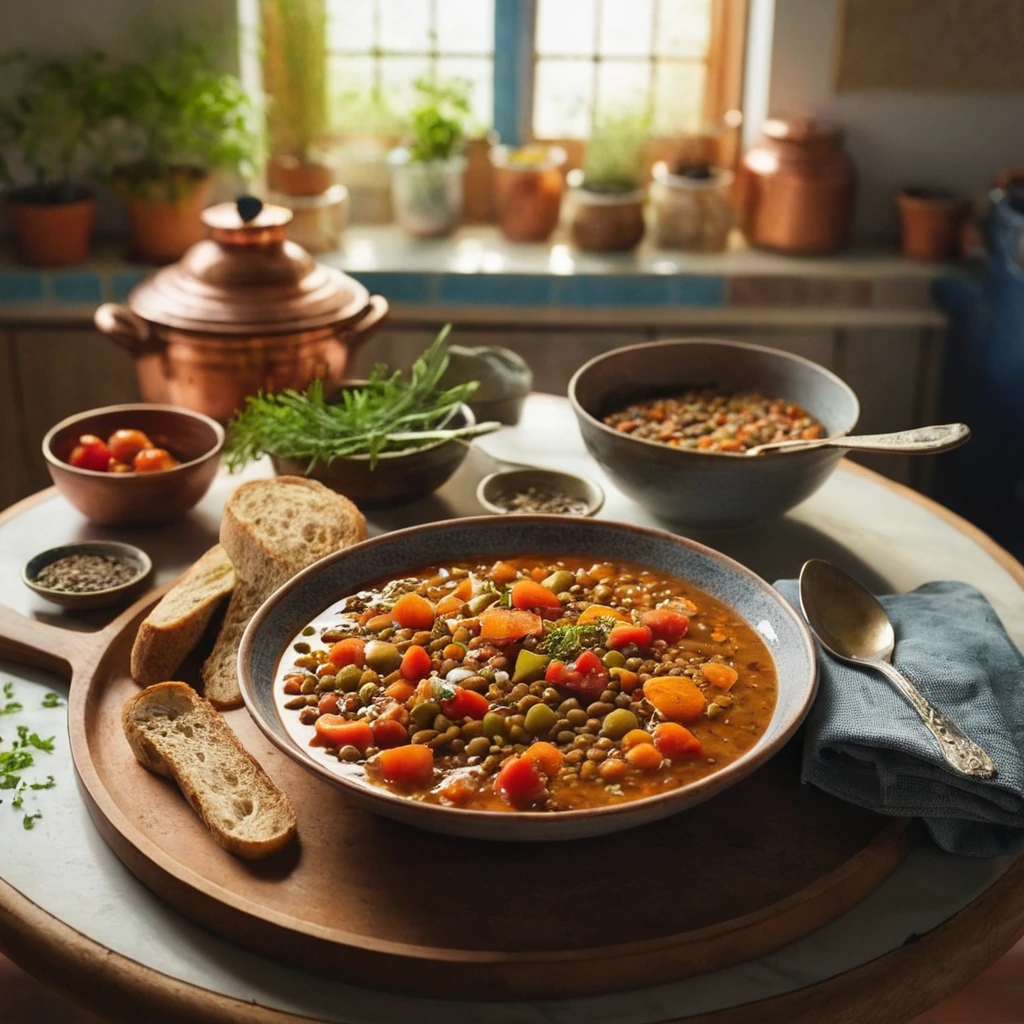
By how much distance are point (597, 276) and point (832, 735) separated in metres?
2.61

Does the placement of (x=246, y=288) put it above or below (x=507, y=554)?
above

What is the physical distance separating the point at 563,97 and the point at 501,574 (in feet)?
9.51

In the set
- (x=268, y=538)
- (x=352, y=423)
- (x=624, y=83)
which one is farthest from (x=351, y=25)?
(x=268, y=538)

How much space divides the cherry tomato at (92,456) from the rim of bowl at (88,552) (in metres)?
0.16

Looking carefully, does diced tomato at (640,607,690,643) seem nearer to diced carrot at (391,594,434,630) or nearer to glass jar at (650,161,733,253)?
diced carrot at (391,594,434,630)

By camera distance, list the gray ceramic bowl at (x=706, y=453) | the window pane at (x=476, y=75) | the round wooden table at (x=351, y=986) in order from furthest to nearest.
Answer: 1. the window pane at (x=476, y=75)
2. the gray ceramic bowl at (x=706, y=453)
3. the round wooden table at (x=351, y=986)

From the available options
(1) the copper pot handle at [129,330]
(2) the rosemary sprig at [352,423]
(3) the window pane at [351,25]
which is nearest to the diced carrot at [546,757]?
(2) the rosemary sprig at [352,423]

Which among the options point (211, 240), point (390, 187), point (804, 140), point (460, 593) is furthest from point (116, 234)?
point (460, 593)

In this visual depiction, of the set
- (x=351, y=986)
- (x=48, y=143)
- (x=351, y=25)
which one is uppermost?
(x=351, y=25)

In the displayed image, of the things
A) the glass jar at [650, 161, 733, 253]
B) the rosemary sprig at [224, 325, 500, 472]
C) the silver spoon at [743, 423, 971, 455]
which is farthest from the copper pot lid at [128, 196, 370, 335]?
the glass jar at [650, 161, 733, 253]

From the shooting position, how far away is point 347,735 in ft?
4.98

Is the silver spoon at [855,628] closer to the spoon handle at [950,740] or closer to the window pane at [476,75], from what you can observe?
the spoon handle at [950,740]

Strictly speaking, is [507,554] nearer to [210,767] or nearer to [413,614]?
[413,614]

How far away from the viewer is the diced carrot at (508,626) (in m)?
1.70
